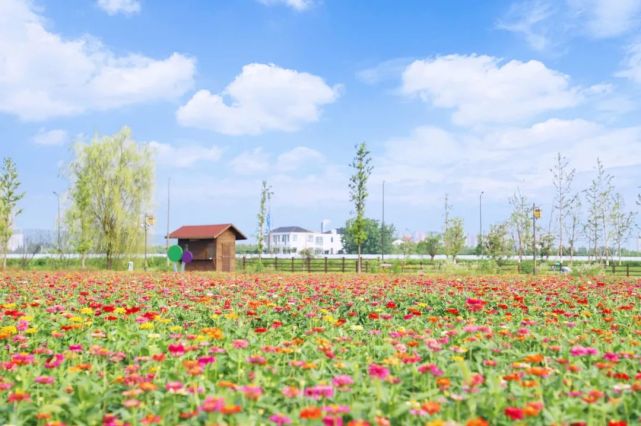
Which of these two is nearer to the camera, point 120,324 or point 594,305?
point 120,324

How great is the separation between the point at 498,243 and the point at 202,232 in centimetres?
2422

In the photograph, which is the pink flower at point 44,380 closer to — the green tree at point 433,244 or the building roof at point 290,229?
the green tree at point 433,244

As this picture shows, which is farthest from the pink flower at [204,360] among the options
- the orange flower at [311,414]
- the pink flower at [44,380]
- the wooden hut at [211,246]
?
the wooden hut at [211,246]

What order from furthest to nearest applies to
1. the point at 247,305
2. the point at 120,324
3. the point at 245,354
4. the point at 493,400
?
the point at 247,305 → the point at 120,324 → the point at 245,354 → the point at 493,400

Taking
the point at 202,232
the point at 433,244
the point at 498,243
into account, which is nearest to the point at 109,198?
the point at 202,232

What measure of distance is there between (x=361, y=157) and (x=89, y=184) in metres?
16.7

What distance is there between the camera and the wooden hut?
34.3m

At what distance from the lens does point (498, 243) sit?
151ft

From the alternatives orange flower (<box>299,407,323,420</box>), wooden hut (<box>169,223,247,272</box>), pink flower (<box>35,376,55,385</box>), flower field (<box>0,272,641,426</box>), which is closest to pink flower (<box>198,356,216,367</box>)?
flower field (<box>0,272,641,426</box>)

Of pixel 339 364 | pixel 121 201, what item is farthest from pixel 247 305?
pixel 121 201

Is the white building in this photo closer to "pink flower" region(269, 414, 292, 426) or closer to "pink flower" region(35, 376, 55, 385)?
"pink flower" region(35, 376, 55, 385)

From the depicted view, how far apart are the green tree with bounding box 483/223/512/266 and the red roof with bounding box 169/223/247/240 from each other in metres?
20.3

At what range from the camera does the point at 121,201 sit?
35281 millimetres

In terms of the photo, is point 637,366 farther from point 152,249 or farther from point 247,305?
point 152,249
